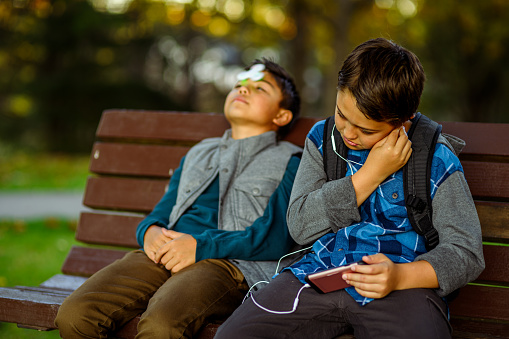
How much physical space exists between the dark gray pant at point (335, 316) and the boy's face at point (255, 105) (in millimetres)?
1139

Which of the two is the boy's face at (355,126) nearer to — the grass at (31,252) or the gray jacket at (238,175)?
the gray jacket at (238,175)

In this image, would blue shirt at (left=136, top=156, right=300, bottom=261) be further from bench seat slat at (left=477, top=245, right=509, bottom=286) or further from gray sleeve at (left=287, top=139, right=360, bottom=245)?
bench seat slat at (left=477, top=245, right=509, bottom=286)

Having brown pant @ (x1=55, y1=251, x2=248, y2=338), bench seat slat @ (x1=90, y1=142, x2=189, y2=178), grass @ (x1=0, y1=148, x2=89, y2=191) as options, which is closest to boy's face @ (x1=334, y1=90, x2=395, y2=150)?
brown pant @ (x1=55, y1=251, x2=248, y2=338)

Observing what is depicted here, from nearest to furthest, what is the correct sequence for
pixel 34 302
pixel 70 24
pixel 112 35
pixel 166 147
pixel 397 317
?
pixel 397 317
pixel 34 302
pixel 166 147
pixel 70 24
pixel 112 35

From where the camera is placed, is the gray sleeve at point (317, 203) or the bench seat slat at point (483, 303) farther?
the bench seat slat at point (483, 303)

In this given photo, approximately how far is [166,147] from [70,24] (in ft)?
40.1

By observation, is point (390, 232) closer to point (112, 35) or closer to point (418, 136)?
point (418, 136)

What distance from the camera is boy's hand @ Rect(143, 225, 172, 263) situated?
2.69m

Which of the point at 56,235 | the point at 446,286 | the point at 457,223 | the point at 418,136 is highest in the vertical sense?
the point at 418,136

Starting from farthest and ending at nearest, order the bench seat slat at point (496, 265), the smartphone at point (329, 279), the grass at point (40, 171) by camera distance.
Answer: the grass at point (40, 171) < the bench seat slat at point (496, 265) < the smartphone at point (329, 279)

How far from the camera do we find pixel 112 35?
50.6 ft

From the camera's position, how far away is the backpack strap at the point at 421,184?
84.7 inches

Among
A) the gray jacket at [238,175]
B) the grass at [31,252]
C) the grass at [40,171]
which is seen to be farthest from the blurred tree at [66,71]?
the gray jacket at [238,175]

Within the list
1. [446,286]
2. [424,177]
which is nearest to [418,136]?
[424,177]
